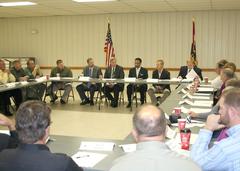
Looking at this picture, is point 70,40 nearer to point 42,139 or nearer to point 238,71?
point 238,71

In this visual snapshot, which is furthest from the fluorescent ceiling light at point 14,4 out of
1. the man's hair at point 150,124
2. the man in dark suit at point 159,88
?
the man's hair at point 150,124

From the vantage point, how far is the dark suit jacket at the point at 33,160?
64.1 inches

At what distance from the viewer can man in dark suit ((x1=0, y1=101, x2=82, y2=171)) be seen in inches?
64.5

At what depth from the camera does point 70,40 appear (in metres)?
11.3

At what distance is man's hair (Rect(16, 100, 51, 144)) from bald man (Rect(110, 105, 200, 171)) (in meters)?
0.49

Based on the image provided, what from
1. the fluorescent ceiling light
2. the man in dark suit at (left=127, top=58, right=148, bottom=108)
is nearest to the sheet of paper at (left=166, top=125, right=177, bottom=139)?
the man in dark suit at (left=127, top=58, right=148, bottom=108)

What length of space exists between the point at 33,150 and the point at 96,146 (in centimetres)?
100

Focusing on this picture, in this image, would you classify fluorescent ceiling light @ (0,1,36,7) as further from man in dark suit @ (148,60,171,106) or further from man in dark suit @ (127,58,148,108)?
man in dark suit @ (148,60,171,106)

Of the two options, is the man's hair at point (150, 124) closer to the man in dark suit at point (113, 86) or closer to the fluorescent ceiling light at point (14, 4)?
the man in dark suit at point (113, 86)

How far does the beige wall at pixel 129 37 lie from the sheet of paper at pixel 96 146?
8036mm

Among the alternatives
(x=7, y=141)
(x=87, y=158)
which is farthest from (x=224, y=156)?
(x=7, y=141)

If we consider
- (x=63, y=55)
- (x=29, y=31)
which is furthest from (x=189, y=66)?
(x=29, y=31)

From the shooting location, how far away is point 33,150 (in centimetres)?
169

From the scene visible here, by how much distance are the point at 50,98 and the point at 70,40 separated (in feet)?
9.48
